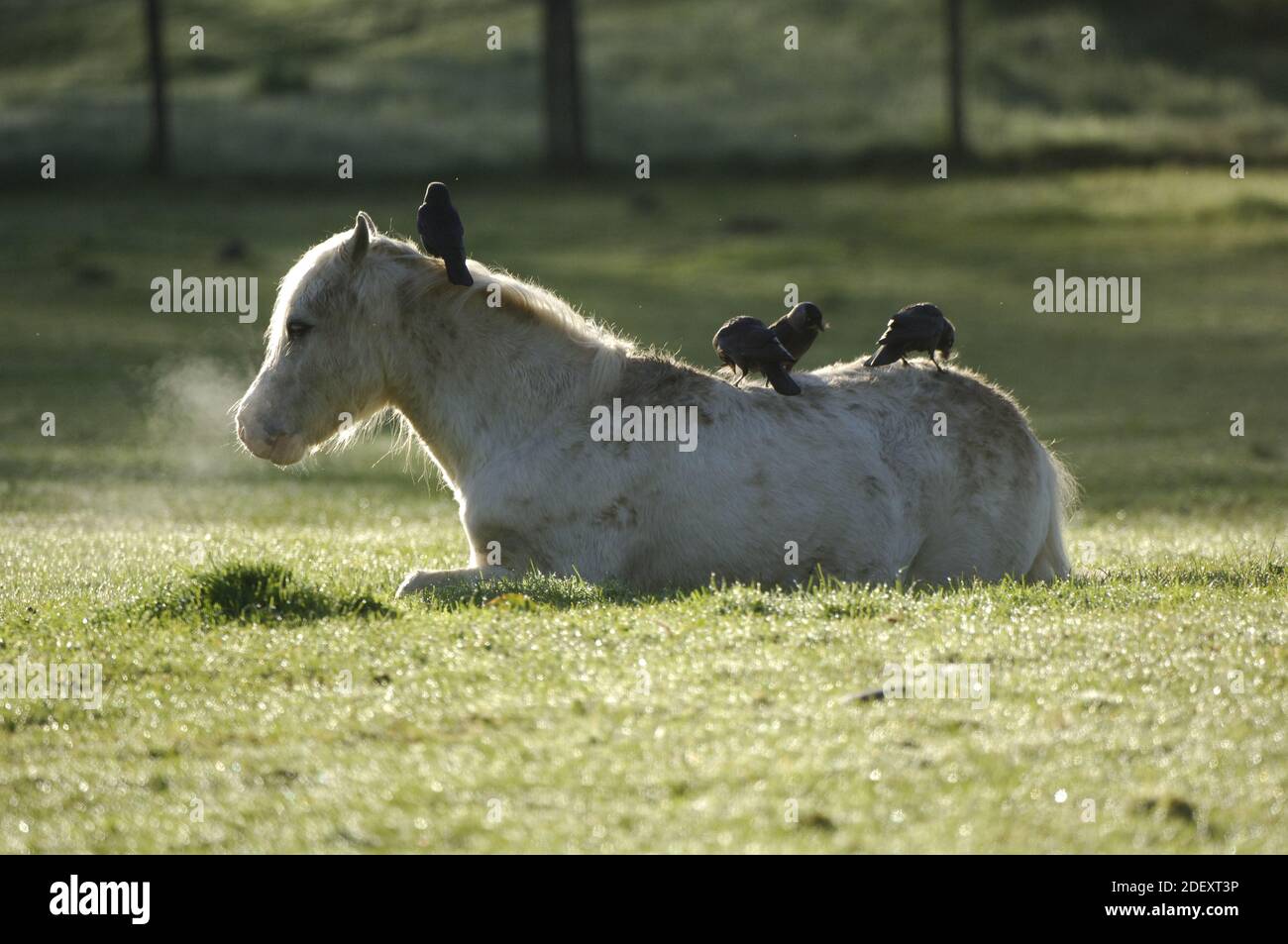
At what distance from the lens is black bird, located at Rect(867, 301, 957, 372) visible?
1091 cm

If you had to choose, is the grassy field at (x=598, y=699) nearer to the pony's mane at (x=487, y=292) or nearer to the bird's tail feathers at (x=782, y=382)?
the pony's mane at (x=487, y=292)

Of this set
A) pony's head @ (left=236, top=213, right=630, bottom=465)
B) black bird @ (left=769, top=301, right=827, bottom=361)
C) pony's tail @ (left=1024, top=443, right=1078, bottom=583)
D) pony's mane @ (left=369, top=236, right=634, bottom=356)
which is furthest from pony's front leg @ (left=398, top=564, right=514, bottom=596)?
pony's tail @ (left=1024, top=443, right=1078, bottom=583)

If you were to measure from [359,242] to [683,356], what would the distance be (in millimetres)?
19790

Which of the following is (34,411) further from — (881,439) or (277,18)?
(277,18)

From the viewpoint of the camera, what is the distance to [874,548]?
1008cm

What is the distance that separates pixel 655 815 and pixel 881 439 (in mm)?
4970

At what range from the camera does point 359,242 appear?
32.1ft

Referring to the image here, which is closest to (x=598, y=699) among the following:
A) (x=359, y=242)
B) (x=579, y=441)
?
(x=579, y=441)

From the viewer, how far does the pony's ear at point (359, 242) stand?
32.0ft

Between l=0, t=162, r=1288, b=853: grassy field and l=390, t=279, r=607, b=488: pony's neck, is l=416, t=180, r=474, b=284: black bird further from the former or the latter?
l=0, t=162, r=1288, b=853: grassy field

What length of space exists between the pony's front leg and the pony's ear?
199 centimetres

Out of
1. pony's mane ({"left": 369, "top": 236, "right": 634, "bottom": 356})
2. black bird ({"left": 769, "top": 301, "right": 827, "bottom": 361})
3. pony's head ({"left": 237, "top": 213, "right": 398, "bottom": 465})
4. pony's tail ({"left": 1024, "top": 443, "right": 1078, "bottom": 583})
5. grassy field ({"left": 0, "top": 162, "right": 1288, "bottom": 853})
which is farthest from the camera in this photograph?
black bird ({"left": 769, "top": 301, "right": 827, "bottom": 361})
